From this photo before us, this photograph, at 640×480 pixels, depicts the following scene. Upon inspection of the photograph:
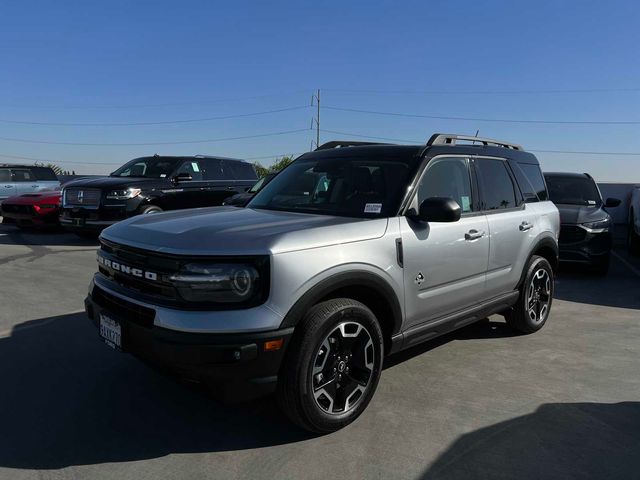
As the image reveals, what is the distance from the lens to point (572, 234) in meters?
8.23

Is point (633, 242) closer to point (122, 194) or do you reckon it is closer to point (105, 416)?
point (122, 194)

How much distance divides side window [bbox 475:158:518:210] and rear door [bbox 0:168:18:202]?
14240mm

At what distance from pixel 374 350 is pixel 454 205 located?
3.73 feet

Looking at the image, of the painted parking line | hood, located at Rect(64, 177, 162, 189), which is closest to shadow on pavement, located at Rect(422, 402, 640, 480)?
the painted parking line

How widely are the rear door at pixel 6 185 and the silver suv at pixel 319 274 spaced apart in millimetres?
12913

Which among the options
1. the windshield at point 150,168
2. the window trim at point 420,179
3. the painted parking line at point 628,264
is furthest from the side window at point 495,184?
the windshield at point 150,168

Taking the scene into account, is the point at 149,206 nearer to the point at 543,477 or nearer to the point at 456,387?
the point at 456,387

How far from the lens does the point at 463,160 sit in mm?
4387

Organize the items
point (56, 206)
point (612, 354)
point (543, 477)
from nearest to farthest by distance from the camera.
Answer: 1. point (543, 477)
2. point (612, 354)
3. point (56, 206)

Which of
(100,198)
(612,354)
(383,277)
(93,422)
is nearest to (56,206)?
(100,198)

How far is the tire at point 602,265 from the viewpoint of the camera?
27.2 feet

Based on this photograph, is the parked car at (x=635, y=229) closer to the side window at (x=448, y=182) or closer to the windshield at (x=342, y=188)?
the side window at (x=448, y=182)

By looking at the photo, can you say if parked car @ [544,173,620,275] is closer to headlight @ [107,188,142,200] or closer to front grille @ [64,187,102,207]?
headlight @ [107,188,142,200]

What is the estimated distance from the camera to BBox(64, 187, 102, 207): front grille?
32.7 feet
